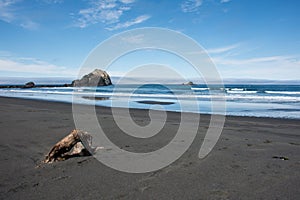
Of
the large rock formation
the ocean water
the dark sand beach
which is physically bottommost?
the ocean water

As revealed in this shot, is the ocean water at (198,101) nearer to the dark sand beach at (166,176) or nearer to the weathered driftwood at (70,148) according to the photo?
the dark sand beach at (166,176)

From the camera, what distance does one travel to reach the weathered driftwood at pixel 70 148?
4.83 m

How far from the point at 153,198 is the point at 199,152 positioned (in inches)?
101

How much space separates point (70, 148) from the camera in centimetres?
511

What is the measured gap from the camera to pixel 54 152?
4.83 metres

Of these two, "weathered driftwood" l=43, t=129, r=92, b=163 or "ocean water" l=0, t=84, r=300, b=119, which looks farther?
"ocean water" l=0, t=84, r=300, b=119

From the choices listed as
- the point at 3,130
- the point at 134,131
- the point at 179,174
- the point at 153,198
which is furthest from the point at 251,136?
the point at 3,130

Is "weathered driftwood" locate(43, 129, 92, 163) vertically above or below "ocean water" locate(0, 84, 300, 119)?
above

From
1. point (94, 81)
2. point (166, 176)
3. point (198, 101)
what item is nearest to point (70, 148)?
point (166, 176)

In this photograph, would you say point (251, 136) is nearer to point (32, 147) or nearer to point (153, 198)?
point (153, 198)

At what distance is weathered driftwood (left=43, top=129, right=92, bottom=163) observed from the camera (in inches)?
190

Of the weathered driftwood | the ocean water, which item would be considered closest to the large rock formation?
the ocean water

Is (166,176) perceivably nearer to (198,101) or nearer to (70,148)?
(70,148)

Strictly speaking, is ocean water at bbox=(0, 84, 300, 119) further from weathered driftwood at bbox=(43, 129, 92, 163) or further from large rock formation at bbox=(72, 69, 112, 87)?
large rock formation at bbox=(72, 69, 112, 87)
